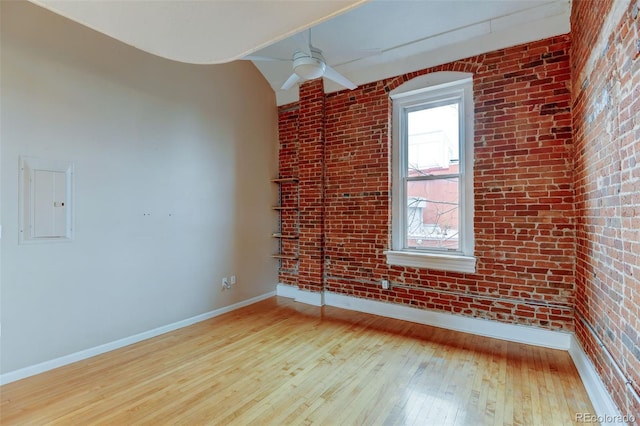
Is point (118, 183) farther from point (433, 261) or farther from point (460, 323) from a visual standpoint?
point (460, 323)

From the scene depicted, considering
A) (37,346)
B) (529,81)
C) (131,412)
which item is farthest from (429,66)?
(37,346)

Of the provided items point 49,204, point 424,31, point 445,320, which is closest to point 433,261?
point 445,320

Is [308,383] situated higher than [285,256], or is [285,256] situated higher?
[285,256]

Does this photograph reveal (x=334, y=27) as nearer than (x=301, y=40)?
Yes

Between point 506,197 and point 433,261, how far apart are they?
3.48 ft

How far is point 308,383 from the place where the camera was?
2.43 metres

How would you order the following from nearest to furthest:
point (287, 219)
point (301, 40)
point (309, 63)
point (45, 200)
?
point (45, 200) → point (309, 63) → point (301, 40) → point (287, 219)

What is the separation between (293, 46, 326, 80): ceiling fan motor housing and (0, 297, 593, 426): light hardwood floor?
2706mm

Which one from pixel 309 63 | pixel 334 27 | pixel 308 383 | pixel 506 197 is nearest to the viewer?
pixel 308 383

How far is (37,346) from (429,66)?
486 cm

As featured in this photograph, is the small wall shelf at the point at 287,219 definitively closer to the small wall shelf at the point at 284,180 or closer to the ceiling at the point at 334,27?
the small wall shelf at the point at 284,180

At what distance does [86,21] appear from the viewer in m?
1.40

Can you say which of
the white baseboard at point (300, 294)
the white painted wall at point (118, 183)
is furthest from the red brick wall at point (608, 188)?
the white painted wall at point (118, 183)

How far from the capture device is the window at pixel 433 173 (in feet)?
11.6
